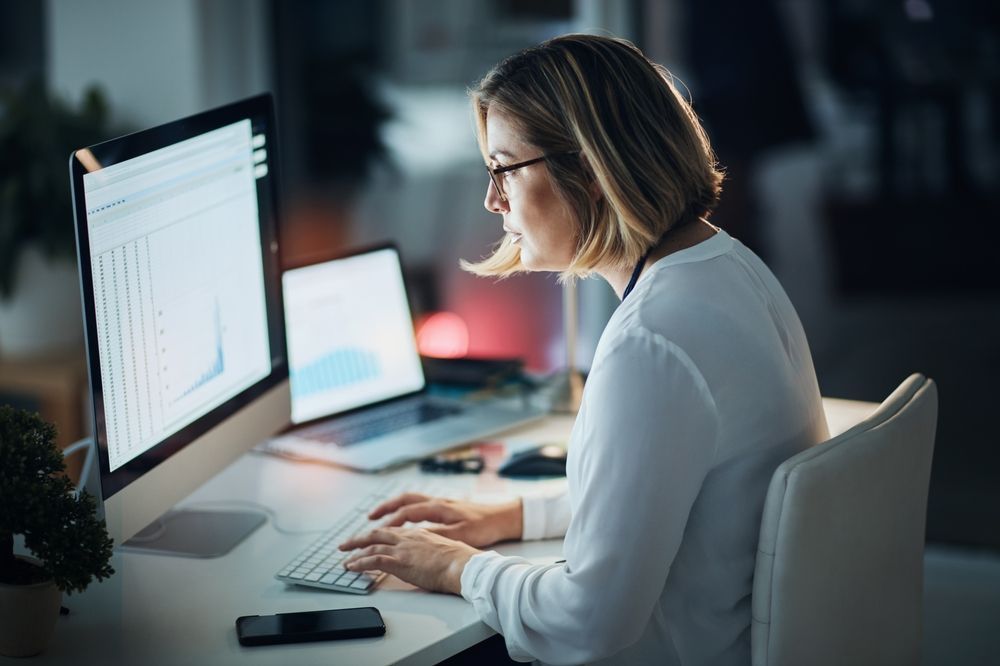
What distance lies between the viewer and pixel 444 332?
3.12m

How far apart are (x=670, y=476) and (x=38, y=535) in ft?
2.07

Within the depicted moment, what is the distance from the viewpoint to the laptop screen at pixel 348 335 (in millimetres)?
1850

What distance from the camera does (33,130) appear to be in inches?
113

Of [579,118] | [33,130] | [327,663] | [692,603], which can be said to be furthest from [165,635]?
[33,130]

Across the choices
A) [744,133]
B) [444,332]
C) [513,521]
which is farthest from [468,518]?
[744,133]

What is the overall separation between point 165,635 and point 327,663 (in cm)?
19

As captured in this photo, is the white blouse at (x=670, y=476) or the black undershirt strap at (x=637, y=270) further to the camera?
the black undershirt strap at (x=637, y=270)

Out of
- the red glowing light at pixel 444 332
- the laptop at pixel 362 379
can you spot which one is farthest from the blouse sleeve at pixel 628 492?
the red glowing light at pixel 444 332

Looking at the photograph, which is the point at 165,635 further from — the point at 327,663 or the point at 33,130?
the point at 33,130

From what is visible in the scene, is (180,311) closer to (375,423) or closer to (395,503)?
(395,503)

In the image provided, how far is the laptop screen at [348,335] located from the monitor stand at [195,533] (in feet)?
0.99

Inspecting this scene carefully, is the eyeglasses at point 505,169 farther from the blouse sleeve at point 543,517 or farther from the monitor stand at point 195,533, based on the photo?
the monitor stand at point 195,533

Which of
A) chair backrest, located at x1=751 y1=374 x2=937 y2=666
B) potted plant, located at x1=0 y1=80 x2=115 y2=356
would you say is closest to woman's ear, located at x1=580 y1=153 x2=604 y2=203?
chair backrest, located at x1=751 y1=374 x2=937 y2=666

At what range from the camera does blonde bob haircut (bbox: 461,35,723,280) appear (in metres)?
1.30
